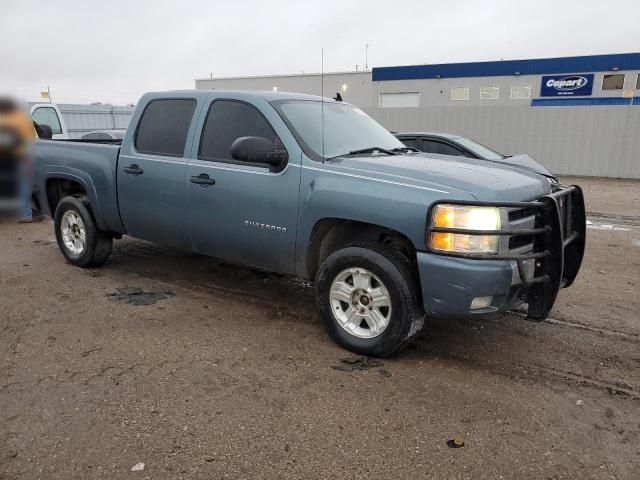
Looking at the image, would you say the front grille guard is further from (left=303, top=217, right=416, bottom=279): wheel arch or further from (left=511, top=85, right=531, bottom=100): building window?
(left=511, top=85, right=531, bottom=100): building window

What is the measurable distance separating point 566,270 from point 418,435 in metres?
2.02

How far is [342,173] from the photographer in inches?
155

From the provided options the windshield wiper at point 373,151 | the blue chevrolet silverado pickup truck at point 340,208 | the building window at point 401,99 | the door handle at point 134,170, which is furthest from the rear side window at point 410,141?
the building window at point 401,99

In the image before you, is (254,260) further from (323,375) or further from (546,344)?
(546,344)

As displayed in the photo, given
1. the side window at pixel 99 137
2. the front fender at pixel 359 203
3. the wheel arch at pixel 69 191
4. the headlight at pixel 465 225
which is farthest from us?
the side window at pixel 99 137

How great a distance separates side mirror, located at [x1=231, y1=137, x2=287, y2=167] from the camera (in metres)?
4.02

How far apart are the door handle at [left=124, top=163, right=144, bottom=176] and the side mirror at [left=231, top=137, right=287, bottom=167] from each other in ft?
4.85

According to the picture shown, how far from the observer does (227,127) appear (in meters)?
4.69

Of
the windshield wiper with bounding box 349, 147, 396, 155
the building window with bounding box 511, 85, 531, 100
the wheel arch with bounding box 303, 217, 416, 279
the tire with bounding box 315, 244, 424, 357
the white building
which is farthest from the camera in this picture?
the building window with bounding box 511, 85, 531, 100

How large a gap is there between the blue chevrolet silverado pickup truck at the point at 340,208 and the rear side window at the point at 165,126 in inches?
0.5

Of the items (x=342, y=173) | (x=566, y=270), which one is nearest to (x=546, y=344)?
(x=566, y=270)

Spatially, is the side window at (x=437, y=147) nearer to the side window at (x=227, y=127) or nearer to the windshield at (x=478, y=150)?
the windshield at (x=478, y=150)

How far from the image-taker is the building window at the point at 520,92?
23.3m

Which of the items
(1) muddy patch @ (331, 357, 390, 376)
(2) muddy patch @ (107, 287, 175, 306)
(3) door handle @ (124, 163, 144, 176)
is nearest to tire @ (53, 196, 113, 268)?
(2) muddy patch @ (107, 287, 175, 306)
